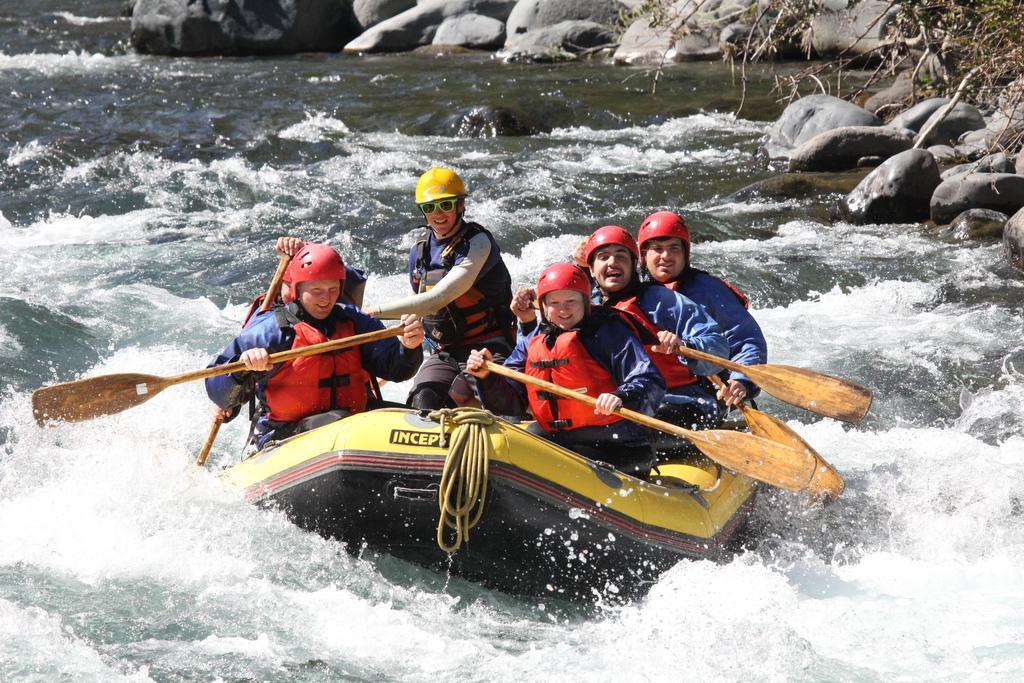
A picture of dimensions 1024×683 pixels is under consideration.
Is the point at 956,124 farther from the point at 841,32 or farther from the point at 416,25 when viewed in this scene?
the point at 416,25

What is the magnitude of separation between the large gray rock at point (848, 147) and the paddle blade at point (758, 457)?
7204mm

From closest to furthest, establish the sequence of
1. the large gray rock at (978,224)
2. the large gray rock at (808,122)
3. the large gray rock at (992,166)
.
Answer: the large gray rock at (978,224) → the large gray rock at (992,166) → the large gray rock at (808,122)

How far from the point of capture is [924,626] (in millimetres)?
5027

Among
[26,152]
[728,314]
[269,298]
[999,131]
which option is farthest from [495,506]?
[26,152]

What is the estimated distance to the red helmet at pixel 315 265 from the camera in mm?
5141

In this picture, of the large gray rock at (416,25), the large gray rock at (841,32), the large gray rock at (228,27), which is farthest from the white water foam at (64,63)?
the large gray rock at (841,32)

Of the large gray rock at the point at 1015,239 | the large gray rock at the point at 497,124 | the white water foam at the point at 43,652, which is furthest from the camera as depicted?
the large gray rock at the point at 497,124

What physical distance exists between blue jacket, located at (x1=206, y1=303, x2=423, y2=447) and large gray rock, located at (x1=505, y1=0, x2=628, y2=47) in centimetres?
1469

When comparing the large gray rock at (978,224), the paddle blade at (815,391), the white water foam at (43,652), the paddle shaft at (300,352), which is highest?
the paddle shaft at (300,352)

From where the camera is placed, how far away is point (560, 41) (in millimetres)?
18766

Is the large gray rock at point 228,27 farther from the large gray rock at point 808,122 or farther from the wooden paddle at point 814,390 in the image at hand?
the wooden paddle at point 814,390

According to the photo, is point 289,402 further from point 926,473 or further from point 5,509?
A: point 926,473

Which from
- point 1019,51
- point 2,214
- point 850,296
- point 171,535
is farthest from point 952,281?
point 2,214

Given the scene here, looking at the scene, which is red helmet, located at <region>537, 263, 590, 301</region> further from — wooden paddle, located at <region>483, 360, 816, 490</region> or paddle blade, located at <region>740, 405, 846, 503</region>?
paddle blade, located at <region>740, 405, 846, 503</region>
